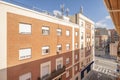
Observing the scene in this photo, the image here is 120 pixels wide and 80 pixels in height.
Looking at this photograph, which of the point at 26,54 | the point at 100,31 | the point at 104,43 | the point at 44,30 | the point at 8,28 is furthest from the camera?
the point at 100,31

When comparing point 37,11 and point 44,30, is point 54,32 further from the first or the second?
point 37,11

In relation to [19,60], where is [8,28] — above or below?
above

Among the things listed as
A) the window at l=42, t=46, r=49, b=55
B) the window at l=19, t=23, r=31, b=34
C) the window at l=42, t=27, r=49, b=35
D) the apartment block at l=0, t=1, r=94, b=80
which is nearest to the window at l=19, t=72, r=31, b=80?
the apartment block at l=0, t=1, r=94, b=80

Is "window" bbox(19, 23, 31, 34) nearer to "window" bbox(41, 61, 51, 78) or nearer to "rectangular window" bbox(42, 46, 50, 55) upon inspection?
"rectangular window" bbox(42, 46, 50, 55)

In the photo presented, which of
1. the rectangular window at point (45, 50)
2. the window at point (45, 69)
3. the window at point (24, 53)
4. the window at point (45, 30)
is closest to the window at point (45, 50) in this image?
the rectangular window at point (45, 50)

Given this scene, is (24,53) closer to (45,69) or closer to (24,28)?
(24,28)

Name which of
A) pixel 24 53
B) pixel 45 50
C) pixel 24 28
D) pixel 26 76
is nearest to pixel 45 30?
pixel 45 50

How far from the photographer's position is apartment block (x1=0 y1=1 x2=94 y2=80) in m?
8.20

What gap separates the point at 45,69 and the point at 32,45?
3321mm

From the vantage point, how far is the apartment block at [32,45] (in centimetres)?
820

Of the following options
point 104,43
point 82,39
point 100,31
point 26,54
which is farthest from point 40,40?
point 100,31

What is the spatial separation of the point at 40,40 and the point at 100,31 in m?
57.3

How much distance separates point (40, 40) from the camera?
11.4m

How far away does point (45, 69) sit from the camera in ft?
39.6
